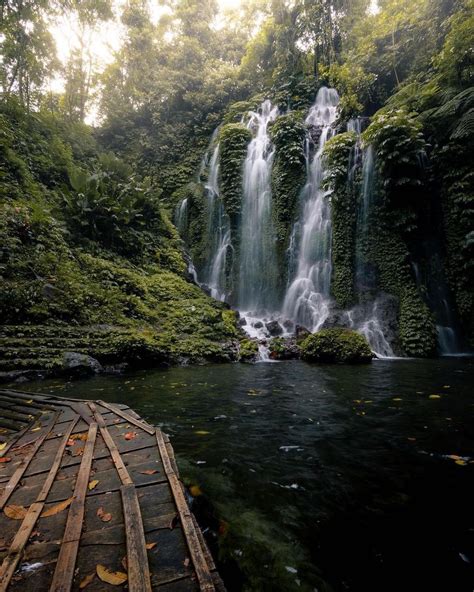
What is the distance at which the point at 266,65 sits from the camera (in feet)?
75.5

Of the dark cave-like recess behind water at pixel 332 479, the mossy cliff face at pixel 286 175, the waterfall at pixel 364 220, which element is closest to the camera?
the dark cave-like recess behind water at pixel 332 479

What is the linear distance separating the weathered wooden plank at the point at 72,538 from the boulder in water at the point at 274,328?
33.3 ft

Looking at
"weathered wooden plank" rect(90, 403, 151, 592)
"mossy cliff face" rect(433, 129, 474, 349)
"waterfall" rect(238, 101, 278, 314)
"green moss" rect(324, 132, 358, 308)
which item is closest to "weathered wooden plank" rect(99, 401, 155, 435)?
"weathered wooden plank" rect(90, 403, 151, 592)

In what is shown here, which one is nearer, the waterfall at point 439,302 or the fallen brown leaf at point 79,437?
the fallen brown leaf at point 79,437

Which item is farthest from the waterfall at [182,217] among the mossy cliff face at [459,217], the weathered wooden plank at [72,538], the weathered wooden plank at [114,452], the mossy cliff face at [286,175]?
the weathered wooden plank at [72,538]

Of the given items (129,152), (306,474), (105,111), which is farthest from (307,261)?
(105,111)

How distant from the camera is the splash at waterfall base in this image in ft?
38.1

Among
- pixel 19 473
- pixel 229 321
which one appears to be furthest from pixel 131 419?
pixel 229 321

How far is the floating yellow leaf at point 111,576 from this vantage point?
1.31 m

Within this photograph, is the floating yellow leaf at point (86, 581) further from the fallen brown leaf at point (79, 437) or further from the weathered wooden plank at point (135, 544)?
the fallen brown leaf at point (79, 437)

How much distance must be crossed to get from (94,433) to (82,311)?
7.72 metres

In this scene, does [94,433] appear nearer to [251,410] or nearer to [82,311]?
[251,410]

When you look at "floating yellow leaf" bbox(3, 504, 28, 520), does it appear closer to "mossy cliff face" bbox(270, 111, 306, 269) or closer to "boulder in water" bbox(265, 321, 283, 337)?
"boulder in water" bbox(265, 321, 283, 337)

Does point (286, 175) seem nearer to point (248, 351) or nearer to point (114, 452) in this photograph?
point (248, 351)
